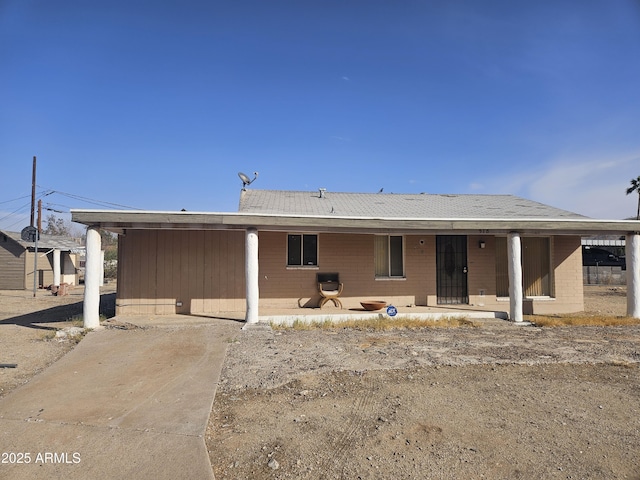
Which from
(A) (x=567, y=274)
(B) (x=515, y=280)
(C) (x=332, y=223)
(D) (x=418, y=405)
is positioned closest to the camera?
(D) (x=418, y=405)

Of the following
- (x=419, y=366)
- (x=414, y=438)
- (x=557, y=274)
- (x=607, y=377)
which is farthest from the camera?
(x=557, y=274)

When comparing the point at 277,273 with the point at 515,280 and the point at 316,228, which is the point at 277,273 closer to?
the point at 316,228

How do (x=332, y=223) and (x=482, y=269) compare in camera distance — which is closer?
(x=332, y=223)

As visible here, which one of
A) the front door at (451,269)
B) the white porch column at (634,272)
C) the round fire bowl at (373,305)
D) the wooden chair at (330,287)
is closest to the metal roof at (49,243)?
the wooden chair at (330,287)

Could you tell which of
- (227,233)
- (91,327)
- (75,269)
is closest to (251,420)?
(91,327)

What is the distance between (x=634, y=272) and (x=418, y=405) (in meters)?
9.37

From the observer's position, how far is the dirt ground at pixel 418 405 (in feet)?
10.9

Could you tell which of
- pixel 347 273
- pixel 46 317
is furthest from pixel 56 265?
pixel 347 273

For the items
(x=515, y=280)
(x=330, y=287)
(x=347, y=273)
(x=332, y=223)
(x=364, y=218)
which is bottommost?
(x=330, y=287)

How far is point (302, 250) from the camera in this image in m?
11.4

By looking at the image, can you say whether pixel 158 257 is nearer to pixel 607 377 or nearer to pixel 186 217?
pixel 186 217

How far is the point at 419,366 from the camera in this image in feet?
20.1

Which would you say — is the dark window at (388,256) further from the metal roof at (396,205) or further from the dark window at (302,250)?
the dark window at (302,250)

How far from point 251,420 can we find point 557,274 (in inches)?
440
